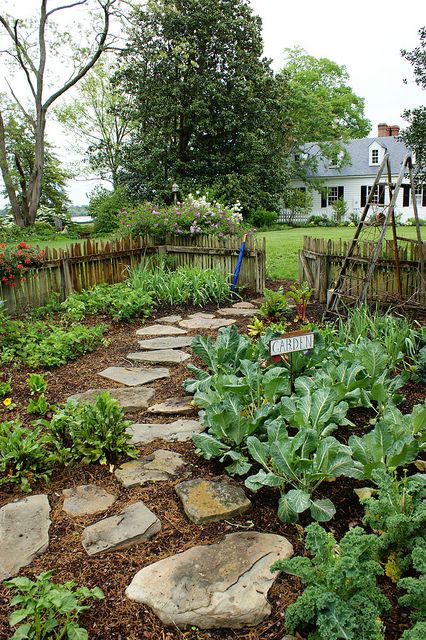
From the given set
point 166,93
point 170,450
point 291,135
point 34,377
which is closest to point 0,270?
point 34,377

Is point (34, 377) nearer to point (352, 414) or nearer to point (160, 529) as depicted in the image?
point (160, 529)

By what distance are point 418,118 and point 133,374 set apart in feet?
21.4

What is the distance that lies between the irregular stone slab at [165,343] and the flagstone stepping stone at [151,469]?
236 centimetres

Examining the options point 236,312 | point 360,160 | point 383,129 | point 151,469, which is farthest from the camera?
point 383,129

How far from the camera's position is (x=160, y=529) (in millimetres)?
2291

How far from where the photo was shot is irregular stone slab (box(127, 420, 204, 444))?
3176mm

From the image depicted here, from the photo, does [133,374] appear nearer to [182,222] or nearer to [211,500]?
[211,500]

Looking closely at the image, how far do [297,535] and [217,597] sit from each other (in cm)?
52

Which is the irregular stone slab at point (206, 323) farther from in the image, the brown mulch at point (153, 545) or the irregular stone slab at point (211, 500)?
the irregular stone slab at point (211, 500)

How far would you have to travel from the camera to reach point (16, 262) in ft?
21.1

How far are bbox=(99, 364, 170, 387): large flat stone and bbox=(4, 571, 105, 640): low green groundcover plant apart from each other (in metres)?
2.49

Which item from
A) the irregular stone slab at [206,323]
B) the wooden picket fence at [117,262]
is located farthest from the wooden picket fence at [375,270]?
the irregular stone slab at [206,323]

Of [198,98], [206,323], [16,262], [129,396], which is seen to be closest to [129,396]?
[129,396]

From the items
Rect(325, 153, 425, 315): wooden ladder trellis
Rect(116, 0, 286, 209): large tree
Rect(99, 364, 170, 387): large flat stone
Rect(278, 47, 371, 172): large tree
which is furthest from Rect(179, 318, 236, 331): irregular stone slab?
Rect(278, 47, 371, 172): large tree
